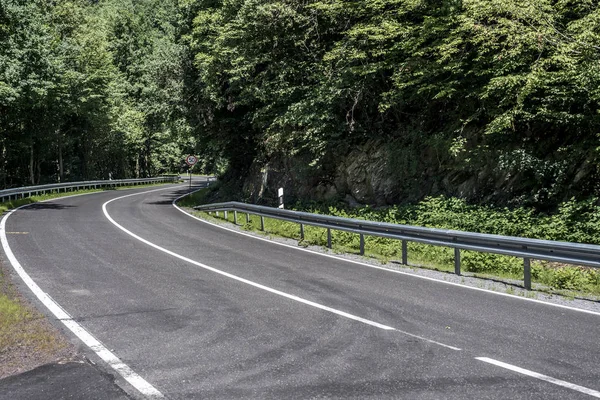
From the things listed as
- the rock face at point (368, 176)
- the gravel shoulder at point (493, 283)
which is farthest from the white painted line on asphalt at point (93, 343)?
the rock face at point (368, 176)

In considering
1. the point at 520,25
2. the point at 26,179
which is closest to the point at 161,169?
the point at 26,179

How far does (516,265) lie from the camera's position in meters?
11.6

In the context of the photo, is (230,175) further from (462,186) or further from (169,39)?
(462,186)

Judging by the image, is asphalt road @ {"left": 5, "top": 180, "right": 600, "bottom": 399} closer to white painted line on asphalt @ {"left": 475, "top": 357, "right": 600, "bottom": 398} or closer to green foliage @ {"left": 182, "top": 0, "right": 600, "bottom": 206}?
white painted line on asphalt @ {"left": 475, "top": 357, "right": 600, "bottom": 398}

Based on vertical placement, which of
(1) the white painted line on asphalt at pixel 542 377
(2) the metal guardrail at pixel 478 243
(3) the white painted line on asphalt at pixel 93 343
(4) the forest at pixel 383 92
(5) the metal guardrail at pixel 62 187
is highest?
(4) the forest at pixel 383 92

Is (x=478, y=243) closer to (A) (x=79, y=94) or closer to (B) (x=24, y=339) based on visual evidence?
(B) (x=24, y=339)

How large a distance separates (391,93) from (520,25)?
16.1 feet

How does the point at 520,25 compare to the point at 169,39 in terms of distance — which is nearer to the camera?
the point at 520,25

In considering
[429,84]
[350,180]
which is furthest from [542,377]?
[350,180]

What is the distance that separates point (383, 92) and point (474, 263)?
26.5ft

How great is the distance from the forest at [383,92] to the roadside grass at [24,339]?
11.6 metres

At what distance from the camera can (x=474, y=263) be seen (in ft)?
38.4

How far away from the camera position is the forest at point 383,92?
13.3m

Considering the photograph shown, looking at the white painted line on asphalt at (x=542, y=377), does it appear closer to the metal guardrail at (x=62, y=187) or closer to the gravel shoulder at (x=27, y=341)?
the gravel shoulder at (x=27, y=341)
